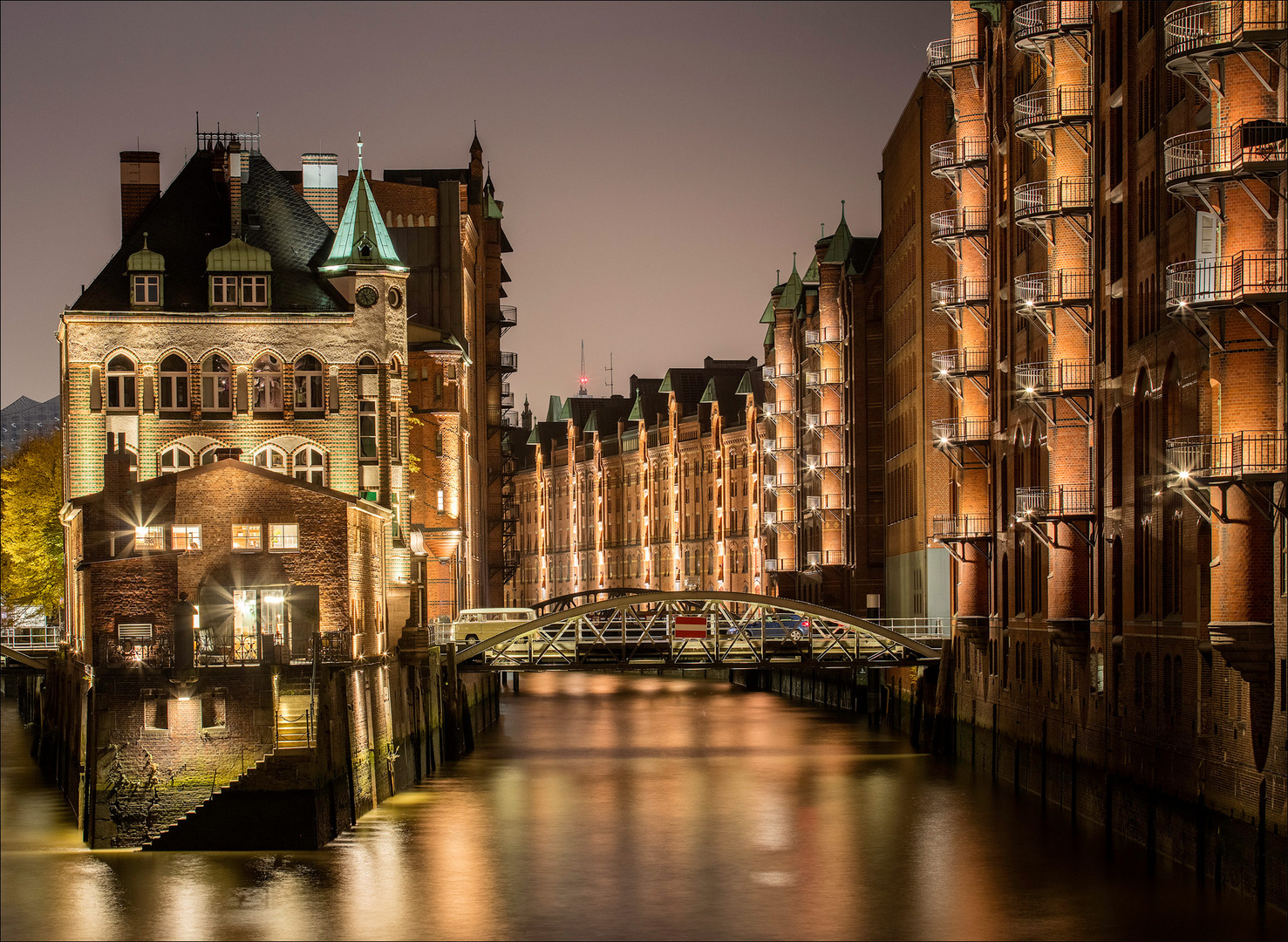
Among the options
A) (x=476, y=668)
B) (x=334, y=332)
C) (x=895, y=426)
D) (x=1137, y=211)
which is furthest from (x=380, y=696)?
(x=895, y=426)

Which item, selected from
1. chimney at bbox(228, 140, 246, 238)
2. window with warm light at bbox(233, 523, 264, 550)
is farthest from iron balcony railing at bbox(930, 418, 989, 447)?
window with warm light at bbox(233, 523, 264, 550)

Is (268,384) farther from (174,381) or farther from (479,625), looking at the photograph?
(479,625)

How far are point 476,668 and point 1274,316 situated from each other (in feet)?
118

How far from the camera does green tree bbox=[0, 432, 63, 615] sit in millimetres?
74438

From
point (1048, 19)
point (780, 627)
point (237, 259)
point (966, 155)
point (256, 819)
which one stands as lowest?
point (256, 819)

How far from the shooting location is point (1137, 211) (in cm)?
4172

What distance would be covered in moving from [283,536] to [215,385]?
44.4 ft

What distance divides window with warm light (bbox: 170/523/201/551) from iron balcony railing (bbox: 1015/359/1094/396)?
20.0 meters

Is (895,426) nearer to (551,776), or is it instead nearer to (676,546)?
(551,776)

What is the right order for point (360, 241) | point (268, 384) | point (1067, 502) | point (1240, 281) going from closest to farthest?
1. point (1240, 281)
2. point (1067, 502)
3. point (268, 384)
4. point (360, 241)

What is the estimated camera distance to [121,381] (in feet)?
178

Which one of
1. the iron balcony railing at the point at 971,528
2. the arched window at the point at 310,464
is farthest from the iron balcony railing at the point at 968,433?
the arched window at the point at 310,464

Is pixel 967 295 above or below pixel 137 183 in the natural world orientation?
below

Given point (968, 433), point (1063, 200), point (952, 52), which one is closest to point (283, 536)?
point (1063, 200)
